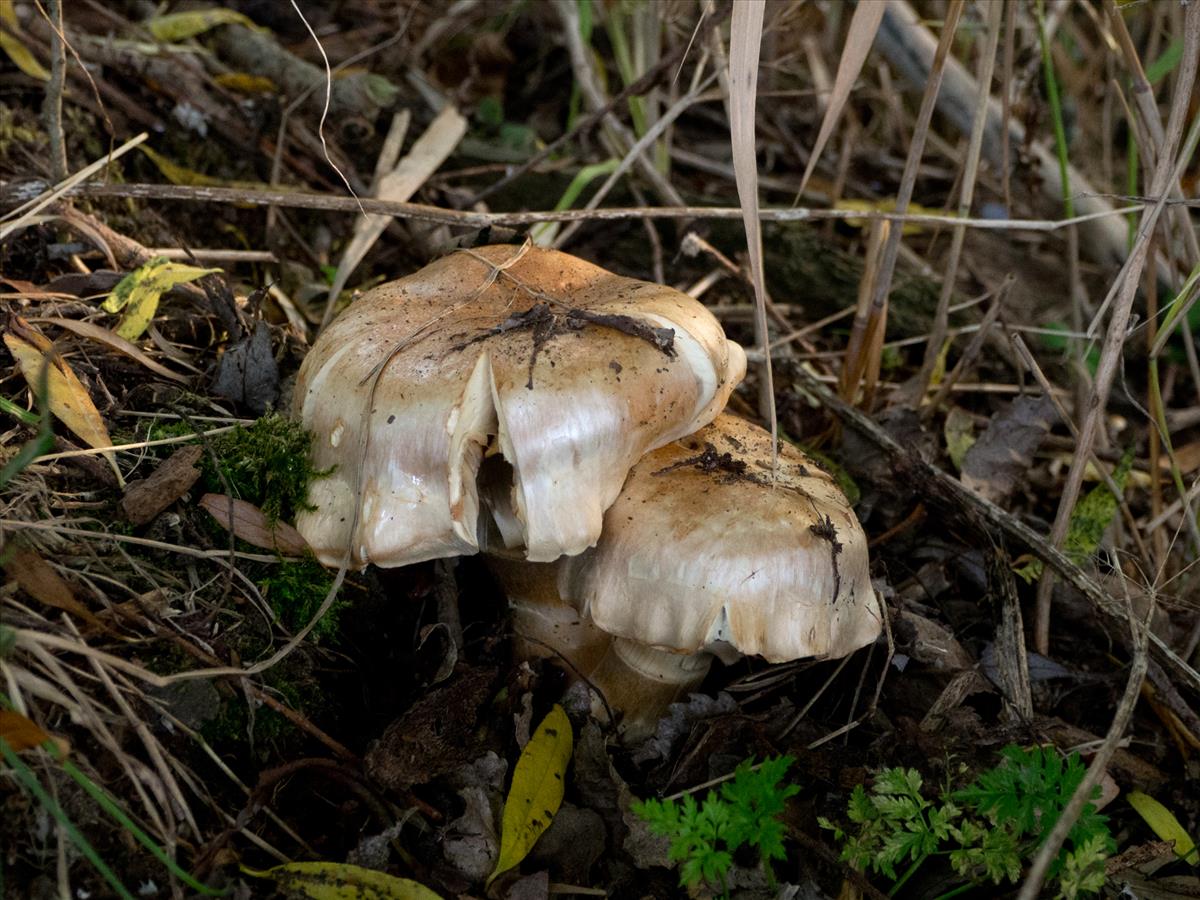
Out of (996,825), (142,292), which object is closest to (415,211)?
(142,292)

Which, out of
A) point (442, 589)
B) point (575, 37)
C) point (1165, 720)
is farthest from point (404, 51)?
point (1165, 720)

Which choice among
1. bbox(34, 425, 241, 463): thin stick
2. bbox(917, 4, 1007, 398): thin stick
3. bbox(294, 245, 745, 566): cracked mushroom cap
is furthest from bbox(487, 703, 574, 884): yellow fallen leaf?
bbox(917, 4, 1007, 398): thin stick

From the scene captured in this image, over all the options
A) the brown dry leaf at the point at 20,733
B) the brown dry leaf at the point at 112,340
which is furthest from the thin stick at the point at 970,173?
the brown dry leaf at the point at 20,733

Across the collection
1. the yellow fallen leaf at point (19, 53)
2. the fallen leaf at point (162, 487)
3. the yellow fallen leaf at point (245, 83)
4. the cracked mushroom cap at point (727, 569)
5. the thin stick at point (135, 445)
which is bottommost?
the cracked mushroom cap at point (727, 569)

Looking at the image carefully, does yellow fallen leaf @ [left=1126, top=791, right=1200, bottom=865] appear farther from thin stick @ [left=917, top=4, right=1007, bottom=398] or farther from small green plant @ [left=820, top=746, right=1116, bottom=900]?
thin stick @ [left=917, top=4, right=1007, bottom=398]

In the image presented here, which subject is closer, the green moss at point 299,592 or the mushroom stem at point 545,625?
the green moss at point 299,592

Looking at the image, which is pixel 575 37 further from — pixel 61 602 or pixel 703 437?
pixel 61 602

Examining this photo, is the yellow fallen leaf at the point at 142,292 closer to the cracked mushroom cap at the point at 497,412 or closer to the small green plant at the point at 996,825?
the cracked mushroom cap at the point at 497,412

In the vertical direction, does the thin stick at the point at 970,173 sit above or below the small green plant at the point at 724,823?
above
